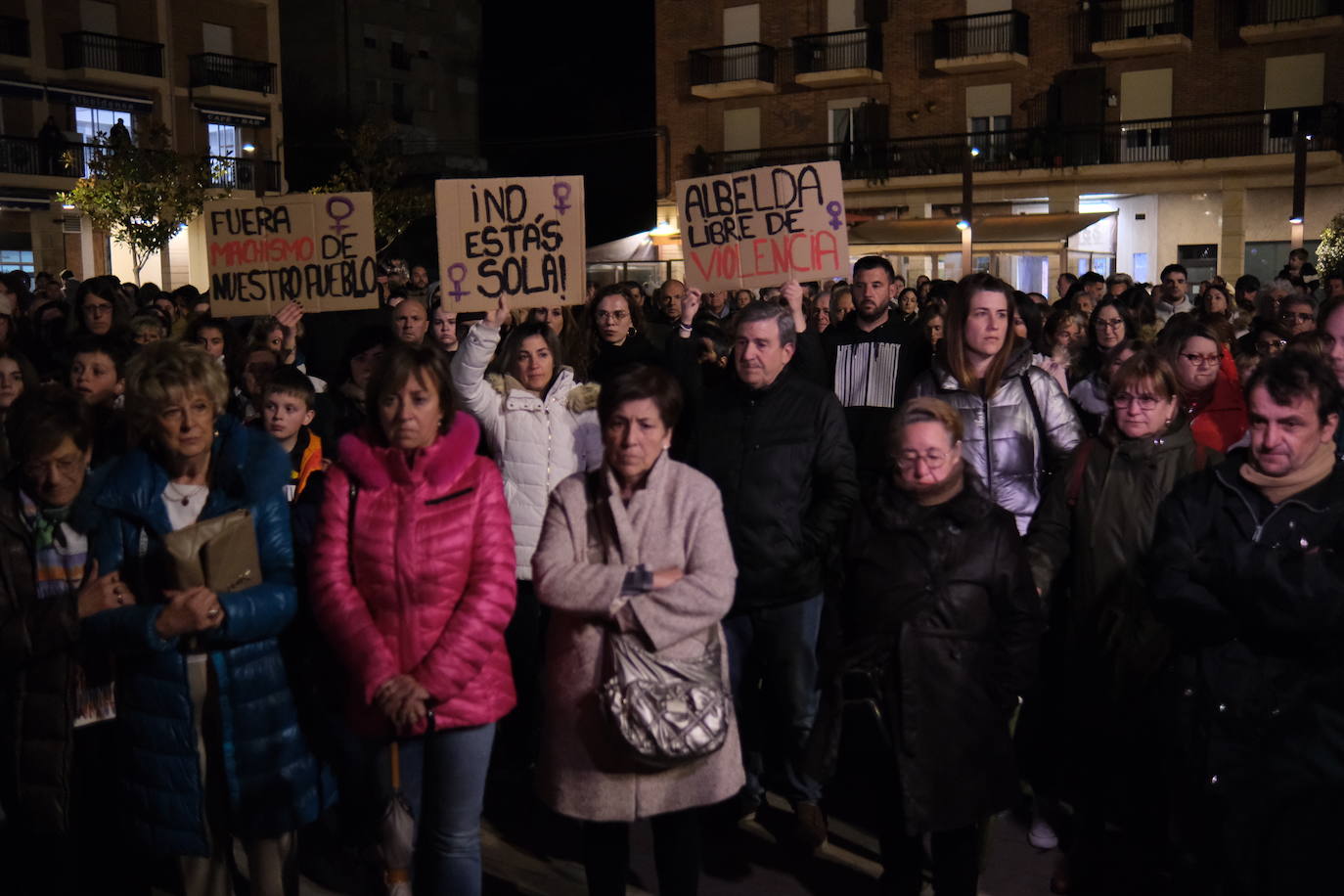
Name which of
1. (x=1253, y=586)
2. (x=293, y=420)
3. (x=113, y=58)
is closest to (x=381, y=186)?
(x=113, y=58)

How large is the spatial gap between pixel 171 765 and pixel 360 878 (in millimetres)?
1080

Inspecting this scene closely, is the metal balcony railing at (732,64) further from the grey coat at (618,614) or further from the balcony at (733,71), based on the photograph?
the grey coat at (618,614)

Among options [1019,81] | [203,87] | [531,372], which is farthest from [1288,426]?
[203,87]

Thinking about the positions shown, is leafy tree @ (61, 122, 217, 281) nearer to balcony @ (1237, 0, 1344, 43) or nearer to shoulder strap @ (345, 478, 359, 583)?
balcony @ (1237, 0, 1344, 43)

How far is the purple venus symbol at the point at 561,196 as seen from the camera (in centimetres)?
679

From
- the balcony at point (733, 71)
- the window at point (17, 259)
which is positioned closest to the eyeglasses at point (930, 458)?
the balcony at point (733, 71)

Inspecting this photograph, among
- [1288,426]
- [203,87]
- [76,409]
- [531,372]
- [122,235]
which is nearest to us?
[1288,426]

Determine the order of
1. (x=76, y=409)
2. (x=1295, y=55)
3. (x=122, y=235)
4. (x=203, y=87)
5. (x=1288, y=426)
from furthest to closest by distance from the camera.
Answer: (x=203, y=87)
(x=122, y=235)
(x=1295, y=55)
(x=76, y=409)
(x=1288, y=426)

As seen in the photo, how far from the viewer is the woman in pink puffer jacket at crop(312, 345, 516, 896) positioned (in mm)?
3498

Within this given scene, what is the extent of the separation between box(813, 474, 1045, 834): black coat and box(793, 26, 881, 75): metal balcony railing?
30.7m

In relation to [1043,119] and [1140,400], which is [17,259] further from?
[1140,400]

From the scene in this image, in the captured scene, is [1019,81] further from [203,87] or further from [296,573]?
[296,573]

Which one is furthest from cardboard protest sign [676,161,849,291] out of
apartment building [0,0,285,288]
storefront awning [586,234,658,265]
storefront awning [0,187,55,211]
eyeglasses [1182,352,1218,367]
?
storefront awning [0,187,55,211]

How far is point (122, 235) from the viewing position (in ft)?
101
